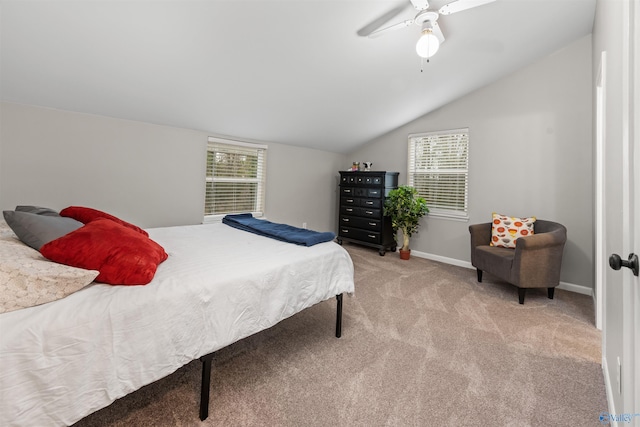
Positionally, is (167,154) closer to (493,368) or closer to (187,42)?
(187,42)

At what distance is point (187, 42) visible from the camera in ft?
7.23

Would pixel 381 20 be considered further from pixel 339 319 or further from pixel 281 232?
pixel 339 319

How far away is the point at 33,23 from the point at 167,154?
1.61m

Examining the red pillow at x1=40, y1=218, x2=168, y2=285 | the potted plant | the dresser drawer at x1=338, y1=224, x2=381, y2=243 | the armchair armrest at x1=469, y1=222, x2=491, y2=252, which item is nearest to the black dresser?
the dresser drawer at x1=338, y1=224, x2=381, y2=243

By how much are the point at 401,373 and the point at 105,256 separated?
70.6 inches

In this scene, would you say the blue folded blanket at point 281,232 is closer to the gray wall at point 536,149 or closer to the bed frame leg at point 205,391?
the bed frame leg at point 205,391

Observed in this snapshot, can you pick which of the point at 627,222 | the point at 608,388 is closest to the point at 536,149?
the point at 608,388

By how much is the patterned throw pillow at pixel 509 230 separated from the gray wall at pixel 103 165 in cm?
385

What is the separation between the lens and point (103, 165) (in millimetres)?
2875

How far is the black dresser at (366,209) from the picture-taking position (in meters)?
4.63

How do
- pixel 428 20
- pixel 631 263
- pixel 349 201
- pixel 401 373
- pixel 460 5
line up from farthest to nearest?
pixel 349 201
pixel 428 20
pixel 460 5
pixel 401 373
pixel 631 263

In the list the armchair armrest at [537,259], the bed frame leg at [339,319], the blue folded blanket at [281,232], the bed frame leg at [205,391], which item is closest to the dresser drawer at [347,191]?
the blue folded blanket at [281,232]

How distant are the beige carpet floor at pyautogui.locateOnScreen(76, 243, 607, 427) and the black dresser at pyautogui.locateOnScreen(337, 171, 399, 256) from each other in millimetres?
1995

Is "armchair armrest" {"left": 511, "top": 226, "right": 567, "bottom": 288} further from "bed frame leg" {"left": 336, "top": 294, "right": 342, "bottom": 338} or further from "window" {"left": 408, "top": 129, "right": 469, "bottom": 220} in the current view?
"bed frame leg" {"left": 336, "top": 294, "right": 342, "bottom": 338}
